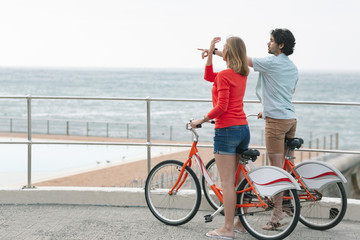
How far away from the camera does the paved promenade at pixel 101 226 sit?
196 inches

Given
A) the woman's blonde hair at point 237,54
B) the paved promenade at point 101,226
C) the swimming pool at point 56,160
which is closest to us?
the woman's blonde hair at point 237,54

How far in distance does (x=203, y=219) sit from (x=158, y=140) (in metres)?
33.0

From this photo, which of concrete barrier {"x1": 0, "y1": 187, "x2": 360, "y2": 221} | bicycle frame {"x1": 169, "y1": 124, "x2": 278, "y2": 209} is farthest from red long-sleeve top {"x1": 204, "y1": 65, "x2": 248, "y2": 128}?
concrete barrier {"x1": 0, "y1": 187, "x2": 360, "y2": 221}

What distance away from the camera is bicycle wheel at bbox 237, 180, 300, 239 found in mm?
4643

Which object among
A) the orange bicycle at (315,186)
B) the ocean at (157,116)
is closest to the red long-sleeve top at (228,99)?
the orange bicycle at (315,186)

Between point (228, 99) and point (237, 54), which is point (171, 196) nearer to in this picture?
point (228, 99)

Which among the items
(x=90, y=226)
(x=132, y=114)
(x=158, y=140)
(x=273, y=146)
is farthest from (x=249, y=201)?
(x=132, y=114)

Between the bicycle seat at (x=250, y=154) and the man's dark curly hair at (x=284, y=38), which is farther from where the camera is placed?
the man's dark curly hair at (x=284, y=38)

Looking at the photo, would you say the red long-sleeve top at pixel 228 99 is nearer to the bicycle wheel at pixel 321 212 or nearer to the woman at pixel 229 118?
the woman at pixel 229 118

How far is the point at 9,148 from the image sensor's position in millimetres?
24562

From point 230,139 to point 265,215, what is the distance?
32.6 inches

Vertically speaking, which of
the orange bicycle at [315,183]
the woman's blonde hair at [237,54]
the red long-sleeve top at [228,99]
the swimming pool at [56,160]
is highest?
the woman's blonde hair at [237,54]

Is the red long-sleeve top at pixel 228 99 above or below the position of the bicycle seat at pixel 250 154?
above

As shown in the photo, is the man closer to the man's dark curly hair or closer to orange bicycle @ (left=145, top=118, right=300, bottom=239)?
the man's dark curly hair
